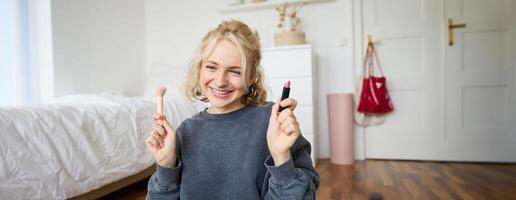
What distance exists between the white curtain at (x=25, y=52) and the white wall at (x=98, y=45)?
0.06 meters

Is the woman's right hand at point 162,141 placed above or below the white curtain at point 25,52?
below

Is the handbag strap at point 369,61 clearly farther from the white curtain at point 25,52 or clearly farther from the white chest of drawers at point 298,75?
the white curtain at point 25,52

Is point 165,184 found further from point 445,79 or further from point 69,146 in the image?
point 445,79

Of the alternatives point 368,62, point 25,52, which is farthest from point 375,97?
point 25,52

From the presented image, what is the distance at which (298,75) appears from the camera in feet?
6.81

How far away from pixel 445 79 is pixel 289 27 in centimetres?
125

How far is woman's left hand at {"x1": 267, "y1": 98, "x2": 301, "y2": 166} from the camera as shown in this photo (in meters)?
0.52

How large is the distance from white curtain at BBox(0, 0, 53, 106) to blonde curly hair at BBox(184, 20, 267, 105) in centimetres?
179

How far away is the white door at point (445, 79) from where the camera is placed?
2.18 m

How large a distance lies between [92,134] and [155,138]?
856 mm

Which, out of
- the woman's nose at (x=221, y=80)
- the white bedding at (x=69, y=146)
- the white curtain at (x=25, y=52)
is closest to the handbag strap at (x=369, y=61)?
the white bedding at (x=69, y=146)

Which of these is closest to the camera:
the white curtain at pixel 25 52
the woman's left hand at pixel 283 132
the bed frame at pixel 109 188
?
the woman's left hand at pixel 283 132

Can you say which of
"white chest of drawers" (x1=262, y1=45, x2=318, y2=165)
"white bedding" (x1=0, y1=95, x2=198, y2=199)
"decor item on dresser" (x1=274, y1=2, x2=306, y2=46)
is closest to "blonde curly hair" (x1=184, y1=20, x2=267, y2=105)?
"white bedding" (x1=0, y1=95, x2=198, y2=199)

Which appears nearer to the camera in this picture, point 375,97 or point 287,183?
point 287,183
